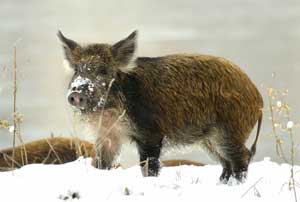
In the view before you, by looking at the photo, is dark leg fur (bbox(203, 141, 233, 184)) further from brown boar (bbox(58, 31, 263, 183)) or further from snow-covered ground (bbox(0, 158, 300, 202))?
snow-covered ground (bbox(0, 158, 300, 202))

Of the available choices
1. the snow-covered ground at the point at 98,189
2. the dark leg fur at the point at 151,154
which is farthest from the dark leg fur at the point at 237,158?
the snow-covered ground at the point at 98,189

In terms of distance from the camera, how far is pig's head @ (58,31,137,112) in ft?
24.6

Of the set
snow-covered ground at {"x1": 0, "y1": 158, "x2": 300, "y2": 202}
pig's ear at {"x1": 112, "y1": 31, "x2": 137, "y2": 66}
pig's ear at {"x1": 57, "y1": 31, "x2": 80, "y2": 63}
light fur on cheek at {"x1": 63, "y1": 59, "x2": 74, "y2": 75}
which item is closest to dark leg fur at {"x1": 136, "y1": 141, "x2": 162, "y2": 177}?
pig's ear at {"x1": 112, "y1": 31, "x2": 137, "y2": 66}

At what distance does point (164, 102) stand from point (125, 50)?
76 cm

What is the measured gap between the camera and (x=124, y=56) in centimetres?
818

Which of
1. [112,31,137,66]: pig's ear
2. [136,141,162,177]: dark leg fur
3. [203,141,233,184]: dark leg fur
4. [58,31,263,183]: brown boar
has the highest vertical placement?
[112,31,137,66]: pig's ear

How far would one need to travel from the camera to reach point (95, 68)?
7.92m

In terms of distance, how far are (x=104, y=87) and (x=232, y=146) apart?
5.28ft

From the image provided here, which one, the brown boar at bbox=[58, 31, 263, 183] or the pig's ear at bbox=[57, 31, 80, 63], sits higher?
the pig's ear at bbox=[57, 31, 80, 63]

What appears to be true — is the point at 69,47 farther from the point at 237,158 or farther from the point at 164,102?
the point at 237,158

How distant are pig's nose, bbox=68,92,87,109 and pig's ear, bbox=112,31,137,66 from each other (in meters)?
0.88

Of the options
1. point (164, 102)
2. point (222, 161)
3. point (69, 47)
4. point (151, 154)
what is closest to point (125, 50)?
point (69, 47)

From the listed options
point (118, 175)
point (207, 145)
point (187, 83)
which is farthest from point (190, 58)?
point (118, 175)

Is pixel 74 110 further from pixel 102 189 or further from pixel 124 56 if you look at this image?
pixel 102 189
